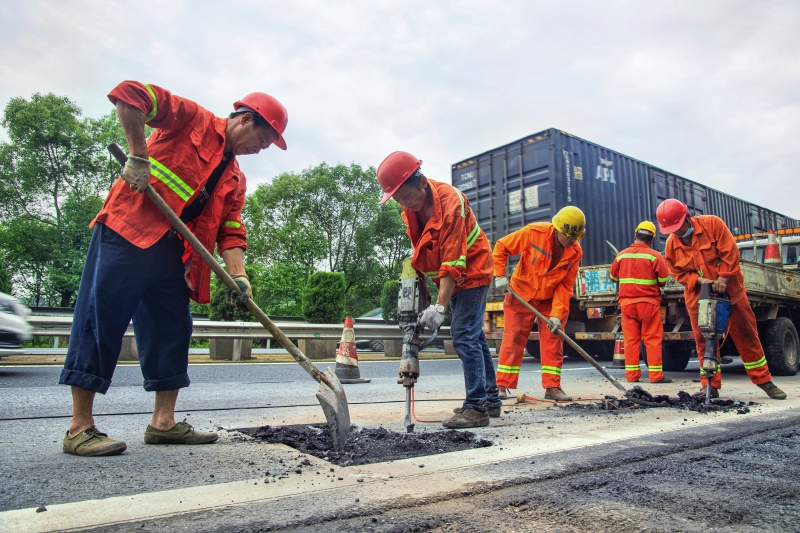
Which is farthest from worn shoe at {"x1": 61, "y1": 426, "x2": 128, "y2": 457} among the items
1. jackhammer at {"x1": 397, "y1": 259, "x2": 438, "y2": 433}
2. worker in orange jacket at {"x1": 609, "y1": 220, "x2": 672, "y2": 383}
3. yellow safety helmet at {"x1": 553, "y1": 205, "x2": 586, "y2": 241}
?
worker in orange jacket at {"x1": 609, "y1": 220, "x2": 672, "y2": 383}

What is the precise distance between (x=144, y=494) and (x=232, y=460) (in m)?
0.57

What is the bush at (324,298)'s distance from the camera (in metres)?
14.9

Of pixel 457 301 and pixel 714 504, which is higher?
pixel 457 301

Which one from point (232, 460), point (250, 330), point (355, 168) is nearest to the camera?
point (232, 460)

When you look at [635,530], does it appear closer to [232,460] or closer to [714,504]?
[714,504]

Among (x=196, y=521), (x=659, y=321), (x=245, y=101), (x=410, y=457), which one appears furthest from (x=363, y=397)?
(x=659, y=321)

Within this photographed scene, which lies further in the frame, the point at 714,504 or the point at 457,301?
the point at 457,301

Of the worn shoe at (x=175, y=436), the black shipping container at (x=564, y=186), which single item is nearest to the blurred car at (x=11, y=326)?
the worn shoe at (x=175, y=436)

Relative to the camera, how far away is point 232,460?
2398 millimetres

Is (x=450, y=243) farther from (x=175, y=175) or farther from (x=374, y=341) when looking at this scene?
(x=374, y=341)

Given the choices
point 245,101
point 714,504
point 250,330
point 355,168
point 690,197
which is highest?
point 355,168

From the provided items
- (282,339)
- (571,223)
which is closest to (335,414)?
(282,339)

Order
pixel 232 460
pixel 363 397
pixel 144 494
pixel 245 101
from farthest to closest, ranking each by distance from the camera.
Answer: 1. pixel 363 397
2. pixel 245 101
3. pixel 232 460
4. pixel 144 494

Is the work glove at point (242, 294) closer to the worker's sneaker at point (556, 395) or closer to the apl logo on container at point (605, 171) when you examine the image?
the worker's sneaker at point (556, 395)
